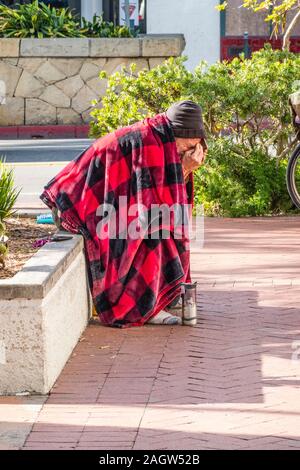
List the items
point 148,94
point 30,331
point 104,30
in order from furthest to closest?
point 104,30 < point 148,94 < point 30,331

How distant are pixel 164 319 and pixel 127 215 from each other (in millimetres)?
626

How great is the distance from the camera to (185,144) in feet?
25.4

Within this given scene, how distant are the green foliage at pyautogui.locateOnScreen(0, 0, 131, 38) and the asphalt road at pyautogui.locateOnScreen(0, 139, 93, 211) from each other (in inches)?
84.1

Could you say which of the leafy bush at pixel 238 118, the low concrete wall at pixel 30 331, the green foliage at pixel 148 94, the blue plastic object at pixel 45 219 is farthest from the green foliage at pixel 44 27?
the low concrete wall at pixel 30 331

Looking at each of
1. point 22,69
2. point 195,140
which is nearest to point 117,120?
point 195,140

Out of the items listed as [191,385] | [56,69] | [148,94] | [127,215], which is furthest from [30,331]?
[56,69]

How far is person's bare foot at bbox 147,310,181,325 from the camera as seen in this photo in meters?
7.73

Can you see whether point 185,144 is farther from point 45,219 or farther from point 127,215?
point 45,219

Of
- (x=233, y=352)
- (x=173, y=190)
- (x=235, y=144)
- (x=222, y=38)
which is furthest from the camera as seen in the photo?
(x=222, y=38)

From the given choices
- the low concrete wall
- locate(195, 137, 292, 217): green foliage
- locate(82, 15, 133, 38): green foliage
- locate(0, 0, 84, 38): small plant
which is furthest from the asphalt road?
the low concrete wall
